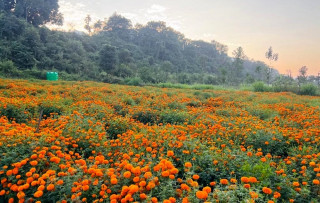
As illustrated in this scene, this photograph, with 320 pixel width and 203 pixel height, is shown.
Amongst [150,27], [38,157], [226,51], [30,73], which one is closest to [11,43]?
[30,73]

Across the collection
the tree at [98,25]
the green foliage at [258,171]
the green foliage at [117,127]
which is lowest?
the green foliage at [117,127]

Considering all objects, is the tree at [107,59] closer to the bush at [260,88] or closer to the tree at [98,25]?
the bush at [260,88]

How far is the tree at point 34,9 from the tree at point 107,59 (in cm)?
1543

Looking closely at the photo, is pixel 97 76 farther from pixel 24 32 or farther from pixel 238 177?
pixel 238 177

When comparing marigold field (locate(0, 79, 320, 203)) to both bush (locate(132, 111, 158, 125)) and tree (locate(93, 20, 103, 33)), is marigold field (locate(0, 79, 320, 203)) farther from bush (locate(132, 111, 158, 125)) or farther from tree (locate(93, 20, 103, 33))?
tree (locate(93, 20, 103, 33))

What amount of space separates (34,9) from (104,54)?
17.3 m

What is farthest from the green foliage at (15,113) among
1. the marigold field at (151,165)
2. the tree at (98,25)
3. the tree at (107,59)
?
the tree at (98,25)

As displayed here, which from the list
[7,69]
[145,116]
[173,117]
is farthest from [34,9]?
[173,117]

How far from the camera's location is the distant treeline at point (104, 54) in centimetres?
3005

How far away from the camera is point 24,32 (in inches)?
1336

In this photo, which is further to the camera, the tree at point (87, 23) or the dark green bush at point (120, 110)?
the tree at point (87, 23)

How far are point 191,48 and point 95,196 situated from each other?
3154 inches

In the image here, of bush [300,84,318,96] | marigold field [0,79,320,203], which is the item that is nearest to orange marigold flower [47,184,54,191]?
marigold field [0,79,320,203]

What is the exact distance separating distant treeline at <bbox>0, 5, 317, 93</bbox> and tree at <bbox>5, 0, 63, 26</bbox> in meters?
0.59
